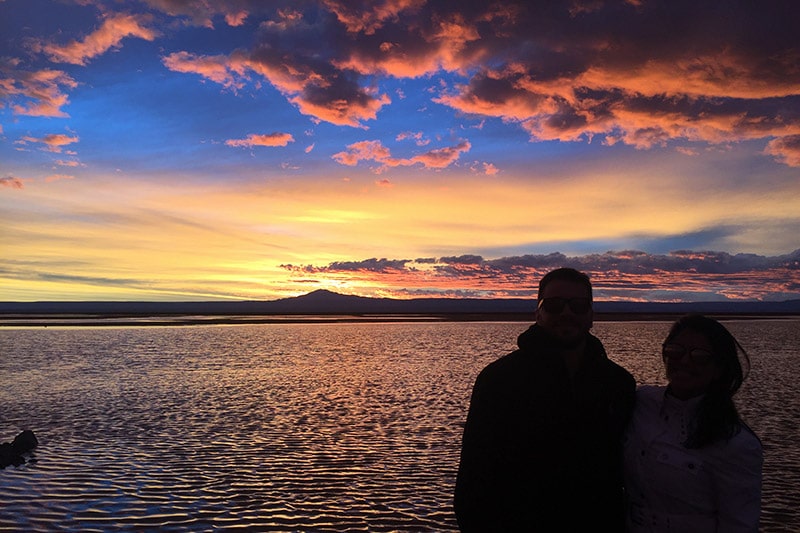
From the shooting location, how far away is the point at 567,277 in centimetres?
448

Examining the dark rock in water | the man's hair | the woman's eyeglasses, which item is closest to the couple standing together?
the woman's eyeglasses

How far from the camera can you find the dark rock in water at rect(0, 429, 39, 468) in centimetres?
1395

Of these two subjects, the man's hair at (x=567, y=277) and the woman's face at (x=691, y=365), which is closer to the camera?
the woman's face at (x=691, y=365)

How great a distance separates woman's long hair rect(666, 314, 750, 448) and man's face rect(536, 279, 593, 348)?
1.92 feet

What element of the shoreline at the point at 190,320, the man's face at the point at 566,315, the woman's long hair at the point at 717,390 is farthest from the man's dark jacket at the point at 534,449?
the shoreline at the point at 190,320

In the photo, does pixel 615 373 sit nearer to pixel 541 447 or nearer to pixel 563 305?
pixel 563 305

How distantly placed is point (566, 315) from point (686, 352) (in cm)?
81

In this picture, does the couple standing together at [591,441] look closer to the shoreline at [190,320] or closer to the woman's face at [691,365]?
the woman's face at [691,365]

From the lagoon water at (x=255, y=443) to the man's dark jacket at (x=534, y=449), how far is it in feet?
23.0

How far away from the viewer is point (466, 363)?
35.4m

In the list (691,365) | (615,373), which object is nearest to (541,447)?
(615,373)

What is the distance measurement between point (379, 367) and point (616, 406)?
2982 cm

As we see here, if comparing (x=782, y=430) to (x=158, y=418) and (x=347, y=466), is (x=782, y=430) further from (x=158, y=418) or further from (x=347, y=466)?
(x=158, y=418)

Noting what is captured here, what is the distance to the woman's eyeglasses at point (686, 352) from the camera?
4004 millimetres
